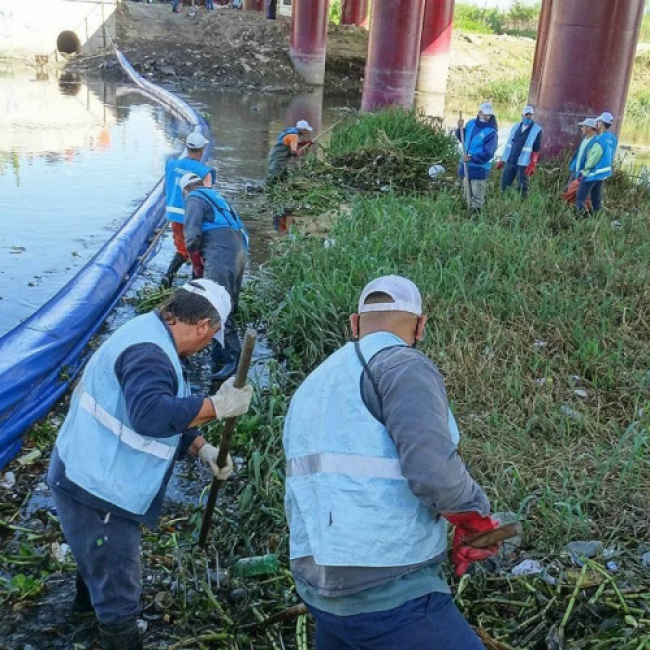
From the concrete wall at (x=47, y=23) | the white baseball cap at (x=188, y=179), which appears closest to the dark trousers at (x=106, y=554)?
the white baseball cap at (x=188, y=179)

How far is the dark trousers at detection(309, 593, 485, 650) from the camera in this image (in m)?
2.00

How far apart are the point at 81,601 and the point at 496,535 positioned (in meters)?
1.86

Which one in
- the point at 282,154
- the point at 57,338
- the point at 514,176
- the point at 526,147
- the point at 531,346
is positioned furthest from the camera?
the point at 282,154

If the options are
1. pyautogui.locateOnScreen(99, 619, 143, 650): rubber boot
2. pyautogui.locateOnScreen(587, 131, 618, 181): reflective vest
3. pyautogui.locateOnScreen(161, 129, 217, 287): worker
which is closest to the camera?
pyautogui.locateOnScreen(99, 619, 143, 650): rubber boot

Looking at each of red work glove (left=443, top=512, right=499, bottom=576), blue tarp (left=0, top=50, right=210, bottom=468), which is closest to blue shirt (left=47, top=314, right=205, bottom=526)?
red work glove (left=443, top=512, right=499, bottom=576)

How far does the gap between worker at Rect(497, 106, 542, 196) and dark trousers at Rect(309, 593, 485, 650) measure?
845 cm

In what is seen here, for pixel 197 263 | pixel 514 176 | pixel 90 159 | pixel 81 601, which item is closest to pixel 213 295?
pixel 81 601

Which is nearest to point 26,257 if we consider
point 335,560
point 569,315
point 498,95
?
point 569,315

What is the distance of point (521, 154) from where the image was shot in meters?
9.91

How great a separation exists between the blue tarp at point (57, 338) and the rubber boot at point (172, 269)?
0.35m

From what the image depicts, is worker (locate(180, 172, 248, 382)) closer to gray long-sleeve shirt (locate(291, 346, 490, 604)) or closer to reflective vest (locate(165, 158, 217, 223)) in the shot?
reflective vest (locate(165, 158, 217, 223))

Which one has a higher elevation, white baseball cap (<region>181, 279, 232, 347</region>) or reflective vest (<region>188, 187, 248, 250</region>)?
white baseball cap (<region>181, 279, 232, 347</region>)

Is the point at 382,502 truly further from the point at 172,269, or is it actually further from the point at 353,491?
the point at 172,269

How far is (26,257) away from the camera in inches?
299
